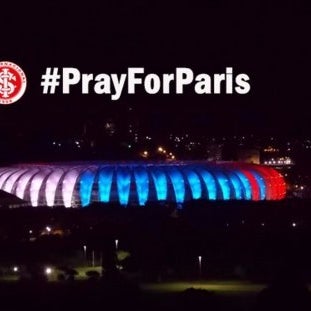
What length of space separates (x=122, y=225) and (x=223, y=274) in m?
9.64

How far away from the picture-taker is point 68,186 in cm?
5284

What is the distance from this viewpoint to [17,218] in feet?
152

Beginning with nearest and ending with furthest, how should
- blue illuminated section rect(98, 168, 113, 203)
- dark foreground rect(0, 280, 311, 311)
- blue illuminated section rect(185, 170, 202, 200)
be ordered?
dark foreground rect(0, 280, 311, 311) < blue illuminated section rect(98, 168, 113, 203) < blue illuminated section rect(185, 170, 202, 200)

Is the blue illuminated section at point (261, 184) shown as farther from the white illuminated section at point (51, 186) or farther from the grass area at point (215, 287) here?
the grass area at point (215, 287)

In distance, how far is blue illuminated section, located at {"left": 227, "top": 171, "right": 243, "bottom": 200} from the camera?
182 ft

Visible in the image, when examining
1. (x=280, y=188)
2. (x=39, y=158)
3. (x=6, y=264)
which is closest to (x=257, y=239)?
(x=6, y=264)

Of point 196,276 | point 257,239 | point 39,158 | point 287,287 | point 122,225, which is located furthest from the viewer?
point 39,158

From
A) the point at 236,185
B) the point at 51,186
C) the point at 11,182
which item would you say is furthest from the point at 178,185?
the point at 11,182

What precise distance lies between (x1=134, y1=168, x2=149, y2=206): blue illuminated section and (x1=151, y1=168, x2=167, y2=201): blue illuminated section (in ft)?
1.47

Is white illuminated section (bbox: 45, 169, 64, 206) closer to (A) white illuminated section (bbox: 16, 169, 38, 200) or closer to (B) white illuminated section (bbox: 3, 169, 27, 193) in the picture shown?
(A) white illuminated section (bbox: 16, 169, 38, 200)

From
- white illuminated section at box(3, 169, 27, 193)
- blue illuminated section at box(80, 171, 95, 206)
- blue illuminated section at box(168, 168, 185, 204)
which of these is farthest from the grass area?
white illuminated section at box(3, 169, 27, 193)

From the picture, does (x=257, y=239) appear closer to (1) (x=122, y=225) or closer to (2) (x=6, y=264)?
(1) (x=122, y=225)

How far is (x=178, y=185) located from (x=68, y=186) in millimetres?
5719

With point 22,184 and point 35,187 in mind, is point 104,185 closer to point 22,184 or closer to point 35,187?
point 35,187
